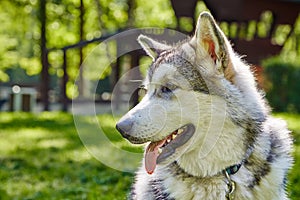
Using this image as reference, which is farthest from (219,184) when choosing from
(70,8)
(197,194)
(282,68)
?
(70,8)

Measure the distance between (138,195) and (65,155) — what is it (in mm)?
4350

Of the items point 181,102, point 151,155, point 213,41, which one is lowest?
point 151,155

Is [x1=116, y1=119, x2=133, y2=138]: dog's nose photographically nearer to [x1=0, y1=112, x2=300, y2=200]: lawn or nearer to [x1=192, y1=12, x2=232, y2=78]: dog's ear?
[x1=192, y1=12, x2=232, y2=78]: dog's ear

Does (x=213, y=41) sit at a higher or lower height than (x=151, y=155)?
higher

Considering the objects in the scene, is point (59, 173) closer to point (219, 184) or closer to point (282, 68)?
point (219, 184)

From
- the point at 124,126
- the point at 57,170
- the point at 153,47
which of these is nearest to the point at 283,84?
the point at 57,170

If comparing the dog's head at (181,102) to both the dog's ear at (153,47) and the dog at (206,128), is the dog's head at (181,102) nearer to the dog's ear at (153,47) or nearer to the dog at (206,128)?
the dog at (206,128)

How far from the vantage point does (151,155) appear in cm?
308

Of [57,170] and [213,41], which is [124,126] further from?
[57,170]

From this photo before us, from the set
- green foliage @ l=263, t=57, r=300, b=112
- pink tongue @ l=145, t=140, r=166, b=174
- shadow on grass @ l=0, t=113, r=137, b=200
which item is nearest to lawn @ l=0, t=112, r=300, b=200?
shadow on grass @ l=0, t=113, r=137, b=200

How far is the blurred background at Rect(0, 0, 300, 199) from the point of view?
603cm

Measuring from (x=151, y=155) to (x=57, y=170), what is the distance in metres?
3.63

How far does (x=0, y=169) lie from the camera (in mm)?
6633

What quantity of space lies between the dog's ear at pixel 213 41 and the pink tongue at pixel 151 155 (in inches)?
22.2
